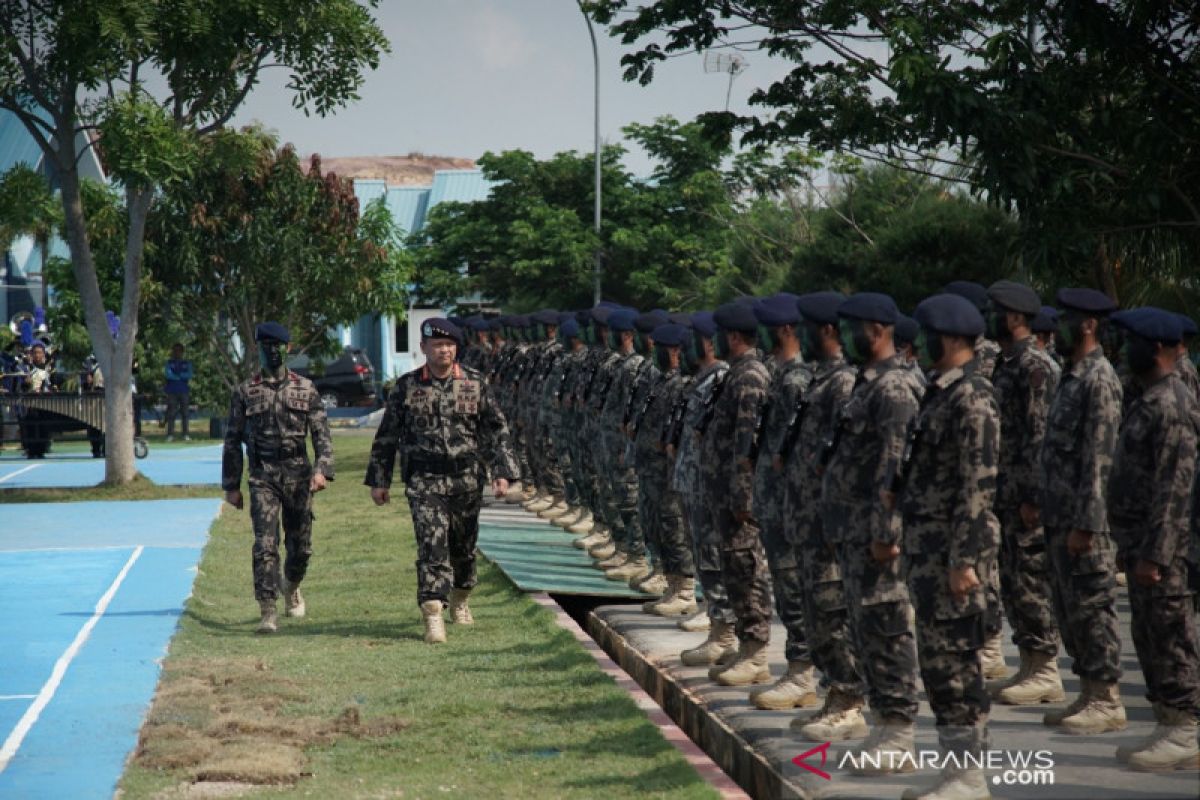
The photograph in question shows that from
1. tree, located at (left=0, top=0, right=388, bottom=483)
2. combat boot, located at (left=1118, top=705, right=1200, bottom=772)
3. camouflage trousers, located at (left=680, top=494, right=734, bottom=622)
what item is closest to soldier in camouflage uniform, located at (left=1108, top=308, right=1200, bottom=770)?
combat boot, located at (left=1118, top=705, right=1200, bottom=772)

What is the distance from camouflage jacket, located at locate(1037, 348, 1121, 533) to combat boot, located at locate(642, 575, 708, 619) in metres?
4.52

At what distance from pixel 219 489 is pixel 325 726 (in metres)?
16.2

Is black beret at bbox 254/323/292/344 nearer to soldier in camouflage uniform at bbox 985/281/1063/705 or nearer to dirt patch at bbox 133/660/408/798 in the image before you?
dirt patch at bbox 133/660/408/798

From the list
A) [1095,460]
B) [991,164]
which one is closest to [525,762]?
[1095,460]

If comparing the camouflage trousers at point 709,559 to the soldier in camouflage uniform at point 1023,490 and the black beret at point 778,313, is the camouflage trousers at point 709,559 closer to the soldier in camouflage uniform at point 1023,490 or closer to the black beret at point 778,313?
the black beret at point 778,313

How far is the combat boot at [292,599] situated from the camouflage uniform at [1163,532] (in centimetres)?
747

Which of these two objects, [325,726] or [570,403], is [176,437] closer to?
[570,403]

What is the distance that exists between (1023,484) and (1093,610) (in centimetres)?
119

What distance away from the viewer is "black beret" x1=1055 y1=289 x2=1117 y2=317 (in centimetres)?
809

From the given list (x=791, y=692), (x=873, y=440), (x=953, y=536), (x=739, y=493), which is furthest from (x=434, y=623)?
(x=953, y=536)

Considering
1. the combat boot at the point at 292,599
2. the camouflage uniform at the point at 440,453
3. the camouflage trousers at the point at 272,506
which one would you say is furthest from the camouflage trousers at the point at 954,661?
the combat boot at the point at 292,599

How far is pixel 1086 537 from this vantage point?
301 inches

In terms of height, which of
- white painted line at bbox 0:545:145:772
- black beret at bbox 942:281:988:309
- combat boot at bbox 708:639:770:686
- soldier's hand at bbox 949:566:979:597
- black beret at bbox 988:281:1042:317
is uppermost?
black beret at bbox 942:281:988:309

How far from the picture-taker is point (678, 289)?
1475 inches
